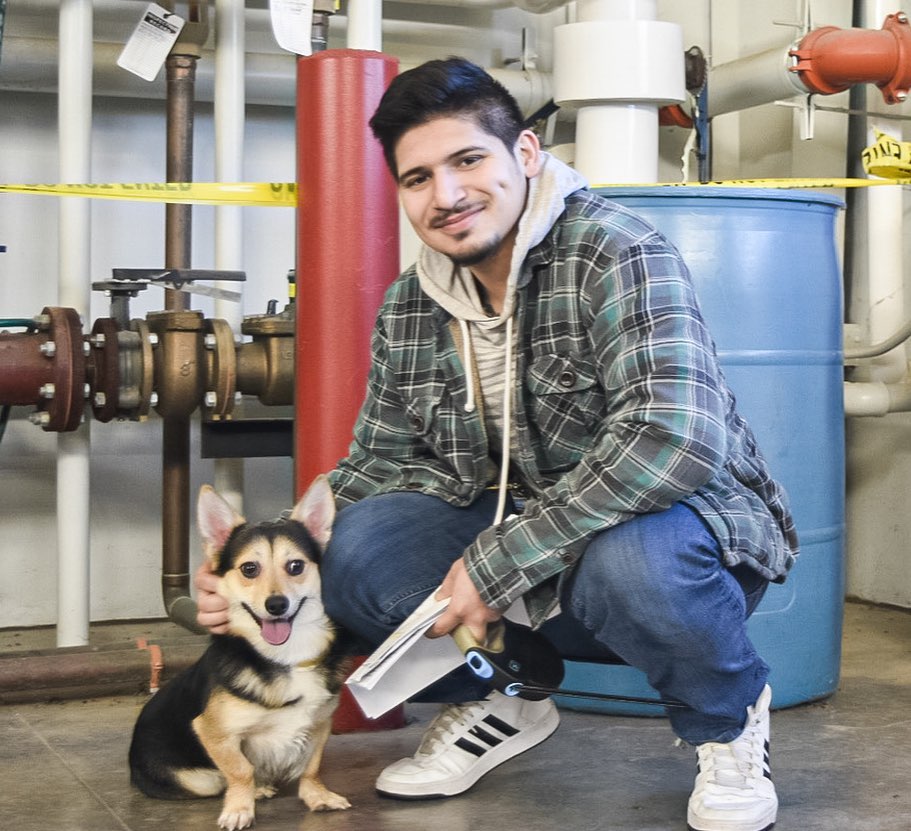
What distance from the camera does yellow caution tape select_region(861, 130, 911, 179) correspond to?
225 centimetres

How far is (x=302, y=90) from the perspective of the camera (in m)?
1.92

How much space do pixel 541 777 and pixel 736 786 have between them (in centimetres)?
29

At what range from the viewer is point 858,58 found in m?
2.44

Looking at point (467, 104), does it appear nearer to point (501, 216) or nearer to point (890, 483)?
point (501, 216)

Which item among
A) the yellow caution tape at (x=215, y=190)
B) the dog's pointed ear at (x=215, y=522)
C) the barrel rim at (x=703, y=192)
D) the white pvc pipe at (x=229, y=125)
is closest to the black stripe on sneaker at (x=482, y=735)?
the dog's pointed ear at (x=215, y=522)

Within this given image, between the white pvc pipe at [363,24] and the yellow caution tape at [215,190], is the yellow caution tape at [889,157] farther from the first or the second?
the white pvc pipe at [363,24]

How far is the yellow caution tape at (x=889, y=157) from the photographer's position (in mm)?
2254

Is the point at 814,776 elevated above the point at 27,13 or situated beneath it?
situated beneath

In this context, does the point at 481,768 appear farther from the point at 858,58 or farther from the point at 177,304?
the point at 858,58

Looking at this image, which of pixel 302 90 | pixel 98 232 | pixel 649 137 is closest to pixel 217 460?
pixel 98 232

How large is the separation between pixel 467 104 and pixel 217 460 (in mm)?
1281

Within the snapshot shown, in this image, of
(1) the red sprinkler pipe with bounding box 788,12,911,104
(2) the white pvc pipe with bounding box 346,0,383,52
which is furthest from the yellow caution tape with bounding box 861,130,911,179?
(2) the white pvc pipe with bounding box 346,0,383,52

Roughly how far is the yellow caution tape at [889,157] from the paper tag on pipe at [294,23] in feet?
3.25

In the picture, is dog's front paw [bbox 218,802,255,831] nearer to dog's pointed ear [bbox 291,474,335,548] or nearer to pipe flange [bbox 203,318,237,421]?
dog's pointed ear [bbox 291,474,335,548]
